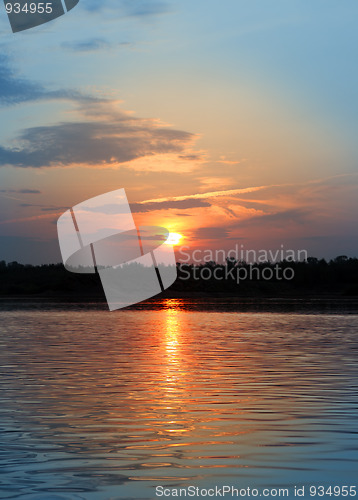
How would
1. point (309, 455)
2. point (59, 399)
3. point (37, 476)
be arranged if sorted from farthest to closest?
point (59, 399), point (309, 455), point (37, 476)

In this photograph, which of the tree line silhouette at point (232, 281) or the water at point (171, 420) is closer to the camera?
the water at point (171, 420)

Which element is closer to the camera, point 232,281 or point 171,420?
point 171,420

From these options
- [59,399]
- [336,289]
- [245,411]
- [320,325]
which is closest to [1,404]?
[59,399]

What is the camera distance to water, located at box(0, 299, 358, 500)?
864 cm

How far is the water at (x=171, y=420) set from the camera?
340 inches

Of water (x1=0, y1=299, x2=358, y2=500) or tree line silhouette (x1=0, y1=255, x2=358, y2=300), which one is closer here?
water (x1=0, y1=299, x2=358, y2=500)

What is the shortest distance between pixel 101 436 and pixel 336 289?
115 m

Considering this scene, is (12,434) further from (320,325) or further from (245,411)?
(320,325)

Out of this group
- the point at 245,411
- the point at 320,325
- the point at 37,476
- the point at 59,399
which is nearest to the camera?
the point at 37,476

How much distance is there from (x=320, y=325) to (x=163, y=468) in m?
30.3

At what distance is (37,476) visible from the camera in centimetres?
857

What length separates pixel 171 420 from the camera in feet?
39.2

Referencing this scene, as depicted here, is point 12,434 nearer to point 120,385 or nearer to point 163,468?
point 163,468

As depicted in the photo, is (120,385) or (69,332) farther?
(69,332)
